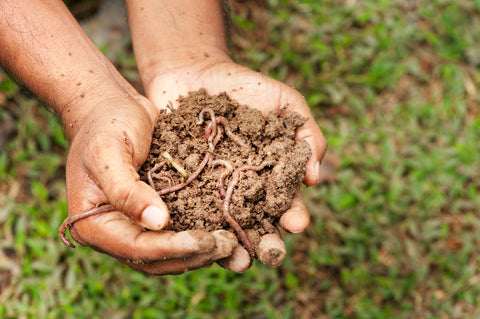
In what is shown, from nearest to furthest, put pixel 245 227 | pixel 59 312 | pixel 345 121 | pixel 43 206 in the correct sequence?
pixel 245 227, pixel 59 312, pixel 43 206, pixel 345 121

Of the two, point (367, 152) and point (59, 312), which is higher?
point (367, 152)

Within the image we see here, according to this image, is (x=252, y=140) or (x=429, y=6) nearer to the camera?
(x=252, y=140)

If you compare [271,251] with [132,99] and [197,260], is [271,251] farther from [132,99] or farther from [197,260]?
[132,99]

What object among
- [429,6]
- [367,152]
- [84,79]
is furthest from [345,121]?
[84,79]

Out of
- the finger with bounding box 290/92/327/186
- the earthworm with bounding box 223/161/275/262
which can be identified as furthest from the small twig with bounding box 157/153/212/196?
the finger with bounding box 290/92/327/186

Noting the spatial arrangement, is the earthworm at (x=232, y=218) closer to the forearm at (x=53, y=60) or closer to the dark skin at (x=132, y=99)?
the dark skin at (x=132, y=99)

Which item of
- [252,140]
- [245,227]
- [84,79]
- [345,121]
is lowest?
[345,121]

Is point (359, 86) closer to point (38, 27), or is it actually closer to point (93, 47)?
point (93, 47)
